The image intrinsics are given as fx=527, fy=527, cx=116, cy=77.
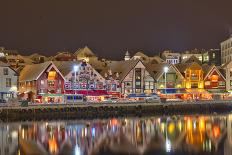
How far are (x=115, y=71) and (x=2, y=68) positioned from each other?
23.5 m

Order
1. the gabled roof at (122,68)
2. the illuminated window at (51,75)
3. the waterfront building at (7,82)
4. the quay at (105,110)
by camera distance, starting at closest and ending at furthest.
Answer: the quay at (105,110) → the waterfront building at (7,82) → the illuminated window at (51,75) → the gabled roof at (122,68)

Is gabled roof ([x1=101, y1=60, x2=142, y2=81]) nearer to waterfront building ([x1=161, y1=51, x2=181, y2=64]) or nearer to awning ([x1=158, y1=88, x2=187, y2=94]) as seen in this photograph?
awning ([x1=158, y1=88, x2=187, y2=94])

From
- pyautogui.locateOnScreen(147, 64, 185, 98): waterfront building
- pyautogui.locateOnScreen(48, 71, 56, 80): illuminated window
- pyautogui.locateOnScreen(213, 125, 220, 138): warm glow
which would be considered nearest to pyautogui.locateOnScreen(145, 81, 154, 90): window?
pyautogui.locateOnScreen(147, 64, 185, 98): waterfront building

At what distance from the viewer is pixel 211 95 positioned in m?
99.9

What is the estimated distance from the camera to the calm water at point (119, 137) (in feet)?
139

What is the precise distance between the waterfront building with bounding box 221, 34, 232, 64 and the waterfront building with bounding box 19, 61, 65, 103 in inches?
2218

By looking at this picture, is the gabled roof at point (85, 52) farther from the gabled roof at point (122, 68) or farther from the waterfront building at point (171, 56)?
the waterfront building at point (171, 56)

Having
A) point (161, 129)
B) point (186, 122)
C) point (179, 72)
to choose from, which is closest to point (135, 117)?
point (186, 122)

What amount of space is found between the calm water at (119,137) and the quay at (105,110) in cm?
684

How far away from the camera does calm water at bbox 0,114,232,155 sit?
42281 millimetres

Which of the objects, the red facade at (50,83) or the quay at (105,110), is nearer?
the quay at (105,110)

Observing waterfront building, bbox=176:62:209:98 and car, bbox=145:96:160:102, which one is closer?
car, bbox=145:96:160:102

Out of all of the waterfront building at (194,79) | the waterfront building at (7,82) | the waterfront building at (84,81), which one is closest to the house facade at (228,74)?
the waterfront building at (194,79)

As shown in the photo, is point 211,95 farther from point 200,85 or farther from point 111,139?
point 111,139
